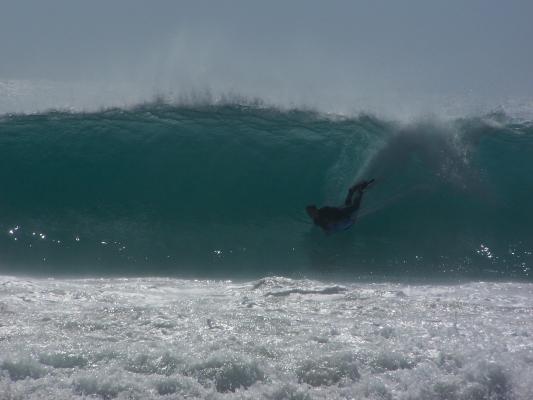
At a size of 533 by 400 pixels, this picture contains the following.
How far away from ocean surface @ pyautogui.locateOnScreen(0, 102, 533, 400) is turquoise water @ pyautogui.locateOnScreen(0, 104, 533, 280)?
0.04m

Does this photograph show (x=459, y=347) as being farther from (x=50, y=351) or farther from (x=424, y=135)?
(x=424, y=135)

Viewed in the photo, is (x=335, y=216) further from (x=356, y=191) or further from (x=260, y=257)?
(x=260, y=257)

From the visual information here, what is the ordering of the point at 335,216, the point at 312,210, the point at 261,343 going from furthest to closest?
the point at 335,216, the point at 312,210, the point at 261,343

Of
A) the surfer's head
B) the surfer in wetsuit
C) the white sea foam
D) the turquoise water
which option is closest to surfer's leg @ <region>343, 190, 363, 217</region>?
the surfer in wetsuit

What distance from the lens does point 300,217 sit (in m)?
9.76

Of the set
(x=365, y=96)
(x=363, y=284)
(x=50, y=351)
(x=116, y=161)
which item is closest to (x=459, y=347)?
(x=363, y=284)

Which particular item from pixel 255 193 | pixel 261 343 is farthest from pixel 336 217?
pixel 261 343

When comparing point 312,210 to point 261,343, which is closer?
point 261,343

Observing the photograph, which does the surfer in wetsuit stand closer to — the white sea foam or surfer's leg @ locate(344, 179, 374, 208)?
surfer's leg @ locate(344, 179, 374, 208)

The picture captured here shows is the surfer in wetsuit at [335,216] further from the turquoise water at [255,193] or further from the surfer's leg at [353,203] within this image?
the turquoise water at [255,193]

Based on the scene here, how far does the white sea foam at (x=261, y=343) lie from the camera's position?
4.47 metres

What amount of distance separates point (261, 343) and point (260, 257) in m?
3.51

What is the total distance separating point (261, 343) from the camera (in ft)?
16.9

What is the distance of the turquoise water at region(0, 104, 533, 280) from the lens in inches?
337
